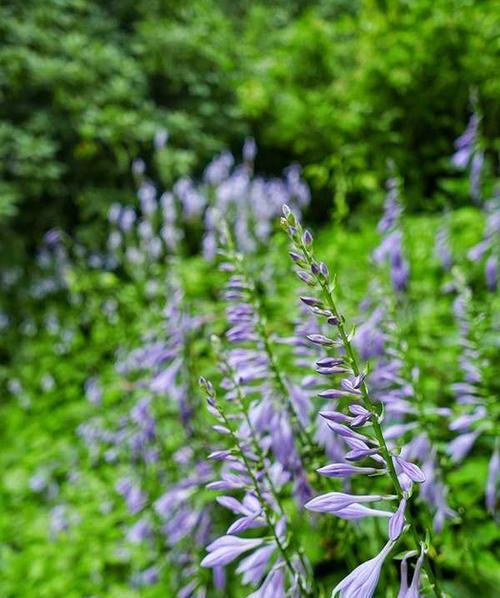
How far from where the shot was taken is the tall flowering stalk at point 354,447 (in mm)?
747

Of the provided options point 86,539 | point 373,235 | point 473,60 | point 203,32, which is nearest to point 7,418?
point 86,539

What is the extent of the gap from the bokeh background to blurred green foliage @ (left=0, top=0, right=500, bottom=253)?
31 millimetres

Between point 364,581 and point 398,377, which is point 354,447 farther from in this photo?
point 398,377

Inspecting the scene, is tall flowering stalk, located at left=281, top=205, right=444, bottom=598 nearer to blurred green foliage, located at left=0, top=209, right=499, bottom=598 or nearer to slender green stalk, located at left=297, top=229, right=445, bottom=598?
slender green stalk, located at left=297, top=229, right=445, bottom=598

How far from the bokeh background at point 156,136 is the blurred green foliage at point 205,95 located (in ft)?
0.10

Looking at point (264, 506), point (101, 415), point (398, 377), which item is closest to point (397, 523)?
point (264, 506)

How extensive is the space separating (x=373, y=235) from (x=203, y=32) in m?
5.07

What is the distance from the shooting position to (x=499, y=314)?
2391 mm

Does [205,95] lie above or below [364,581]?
above

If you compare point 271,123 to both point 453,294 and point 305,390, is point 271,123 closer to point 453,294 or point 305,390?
point 453,294

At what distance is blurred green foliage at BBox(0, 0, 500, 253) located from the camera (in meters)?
6.92

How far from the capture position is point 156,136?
6148 mm

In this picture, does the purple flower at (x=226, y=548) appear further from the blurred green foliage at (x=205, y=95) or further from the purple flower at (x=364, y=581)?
the blurred green foliage at (x=205, y=95)

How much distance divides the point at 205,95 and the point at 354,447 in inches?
367
